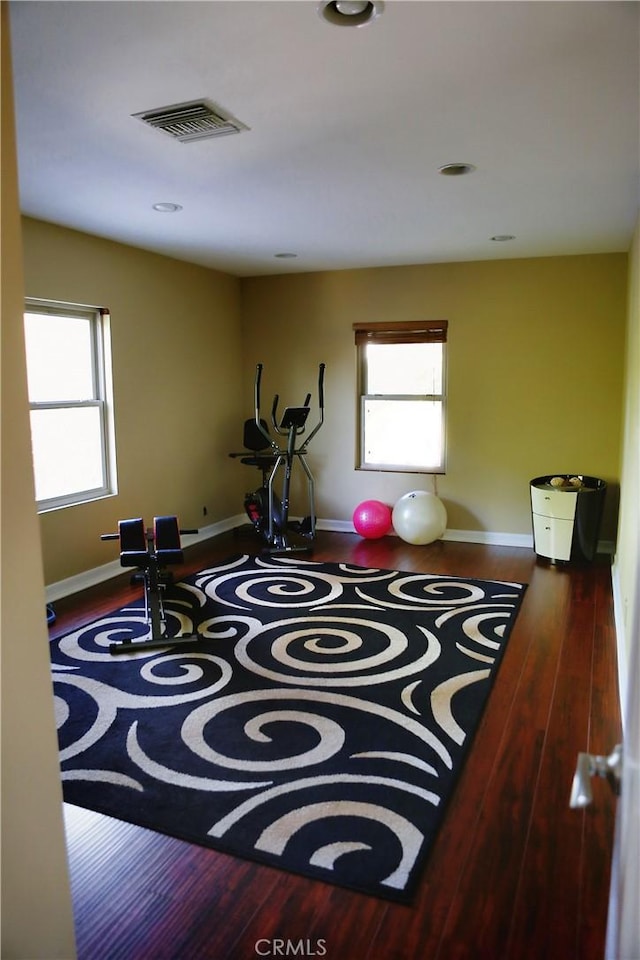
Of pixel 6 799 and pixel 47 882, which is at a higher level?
pixel 6 799

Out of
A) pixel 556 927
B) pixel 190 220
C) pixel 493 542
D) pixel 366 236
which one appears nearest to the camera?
pixel 556 927

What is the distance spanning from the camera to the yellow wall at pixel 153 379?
15.1ft

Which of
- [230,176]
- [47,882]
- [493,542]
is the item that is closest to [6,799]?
[47,882]

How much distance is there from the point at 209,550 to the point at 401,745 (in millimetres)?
3403

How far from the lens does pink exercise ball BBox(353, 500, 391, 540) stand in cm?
614

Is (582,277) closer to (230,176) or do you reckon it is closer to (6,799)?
(230,176)

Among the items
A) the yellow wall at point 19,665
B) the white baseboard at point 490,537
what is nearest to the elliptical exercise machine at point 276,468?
the white baseboard at point 490,537

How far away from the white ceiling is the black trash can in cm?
198

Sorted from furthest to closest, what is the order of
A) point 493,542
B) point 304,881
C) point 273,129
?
point 493,542, point 273,129, point 304,881

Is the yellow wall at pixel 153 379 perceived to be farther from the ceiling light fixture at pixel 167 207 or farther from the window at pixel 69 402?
the ceiling light fixture at pixel 167 207

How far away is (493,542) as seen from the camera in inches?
240

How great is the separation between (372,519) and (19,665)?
4924mm
